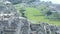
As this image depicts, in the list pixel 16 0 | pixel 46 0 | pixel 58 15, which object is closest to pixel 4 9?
pixel 58 15

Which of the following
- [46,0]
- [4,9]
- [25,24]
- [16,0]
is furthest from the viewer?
[46,0]

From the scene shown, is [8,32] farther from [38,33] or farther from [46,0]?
[46,0]

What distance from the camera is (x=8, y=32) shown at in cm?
1916

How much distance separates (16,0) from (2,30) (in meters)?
35.9

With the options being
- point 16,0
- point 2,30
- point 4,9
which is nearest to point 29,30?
point 2,30

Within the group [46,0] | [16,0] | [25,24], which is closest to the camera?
[25,24]

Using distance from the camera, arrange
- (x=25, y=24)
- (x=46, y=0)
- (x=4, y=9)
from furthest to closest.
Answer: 1. (x=46, y=0)
2. (x=4, y=9)
3. (x=25, y=24)

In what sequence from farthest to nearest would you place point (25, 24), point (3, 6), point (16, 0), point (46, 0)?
point (46, 0) → point (16, 0) → point (3, 6) → point (25, 24)

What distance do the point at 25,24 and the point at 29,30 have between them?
1.96 ft

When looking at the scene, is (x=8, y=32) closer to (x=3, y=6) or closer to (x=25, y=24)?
(x=25, y=24)

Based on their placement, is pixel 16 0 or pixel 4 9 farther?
pixel 16 0

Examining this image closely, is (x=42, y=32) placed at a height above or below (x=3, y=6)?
below

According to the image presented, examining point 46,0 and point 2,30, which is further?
point 46,0

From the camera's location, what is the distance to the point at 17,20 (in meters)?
19.7
